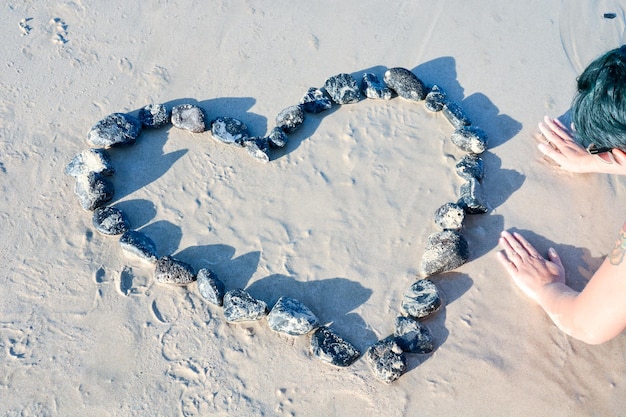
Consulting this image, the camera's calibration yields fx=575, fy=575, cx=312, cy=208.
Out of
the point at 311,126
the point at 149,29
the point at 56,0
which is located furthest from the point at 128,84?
the point at 311,126

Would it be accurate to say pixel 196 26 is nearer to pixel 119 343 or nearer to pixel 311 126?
pixel 311 126

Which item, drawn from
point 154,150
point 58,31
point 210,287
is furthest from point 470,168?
point 58,31

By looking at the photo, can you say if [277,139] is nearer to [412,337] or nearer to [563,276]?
[412,337]

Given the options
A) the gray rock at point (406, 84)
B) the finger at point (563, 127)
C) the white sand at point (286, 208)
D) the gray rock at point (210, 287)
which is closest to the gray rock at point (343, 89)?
the white sand at point (286, 208)

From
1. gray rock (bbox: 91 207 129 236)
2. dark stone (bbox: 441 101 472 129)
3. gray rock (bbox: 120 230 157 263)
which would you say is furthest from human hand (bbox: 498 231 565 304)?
gray rock (bbox: 91 207 129 236)

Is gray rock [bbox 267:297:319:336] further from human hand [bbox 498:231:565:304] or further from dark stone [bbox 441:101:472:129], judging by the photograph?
dark stone [bbox 441:101:472:129]

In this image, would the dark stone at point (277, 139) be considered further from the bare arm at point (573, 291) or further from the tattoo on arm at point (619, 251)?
the tattoo on arm at point (619, 251)

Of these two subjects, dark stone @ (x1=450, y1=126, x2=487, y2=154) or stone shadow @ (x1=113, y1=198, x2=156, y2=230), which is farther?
dark stone @ (x1=450, y1=126, x2=487, y2=154)
